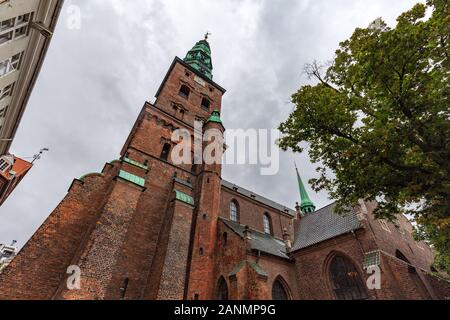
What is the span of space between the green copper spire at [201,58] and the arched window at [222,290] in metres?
24.6

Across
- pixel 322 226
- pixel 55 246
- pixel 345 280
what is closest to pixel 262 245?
pixel 345 280

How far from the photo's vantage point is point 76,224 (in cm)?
1123

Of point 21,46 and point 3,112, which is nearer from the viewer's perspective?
point 21,46

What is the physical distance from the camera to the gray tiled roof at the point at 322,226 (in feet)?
46.6

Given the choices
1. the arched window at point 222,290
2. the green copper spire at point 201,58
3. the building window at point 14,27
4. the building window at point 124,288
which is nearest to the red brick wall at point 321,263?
the arched window at point 222,290

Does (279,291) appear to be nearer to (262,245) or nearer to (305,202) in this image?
(262,245)

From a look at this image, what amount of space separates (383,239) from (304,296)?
5788mm

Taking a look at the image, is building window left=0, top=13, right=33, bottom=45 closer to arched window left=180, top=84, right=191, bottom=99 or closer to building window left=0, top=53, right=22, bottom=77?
building window left=0, top=53, right=22, bottom=77

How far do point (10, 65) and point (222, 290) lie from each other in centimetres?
1528

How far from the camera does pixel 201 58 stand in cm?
3114

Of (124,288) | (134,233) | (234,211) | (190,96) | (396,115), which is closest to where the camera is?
(396,115)

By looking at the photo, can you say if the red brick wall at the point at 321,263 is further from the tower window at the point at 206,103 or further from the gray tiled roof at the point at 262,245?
the tower window at the point at 206,103
